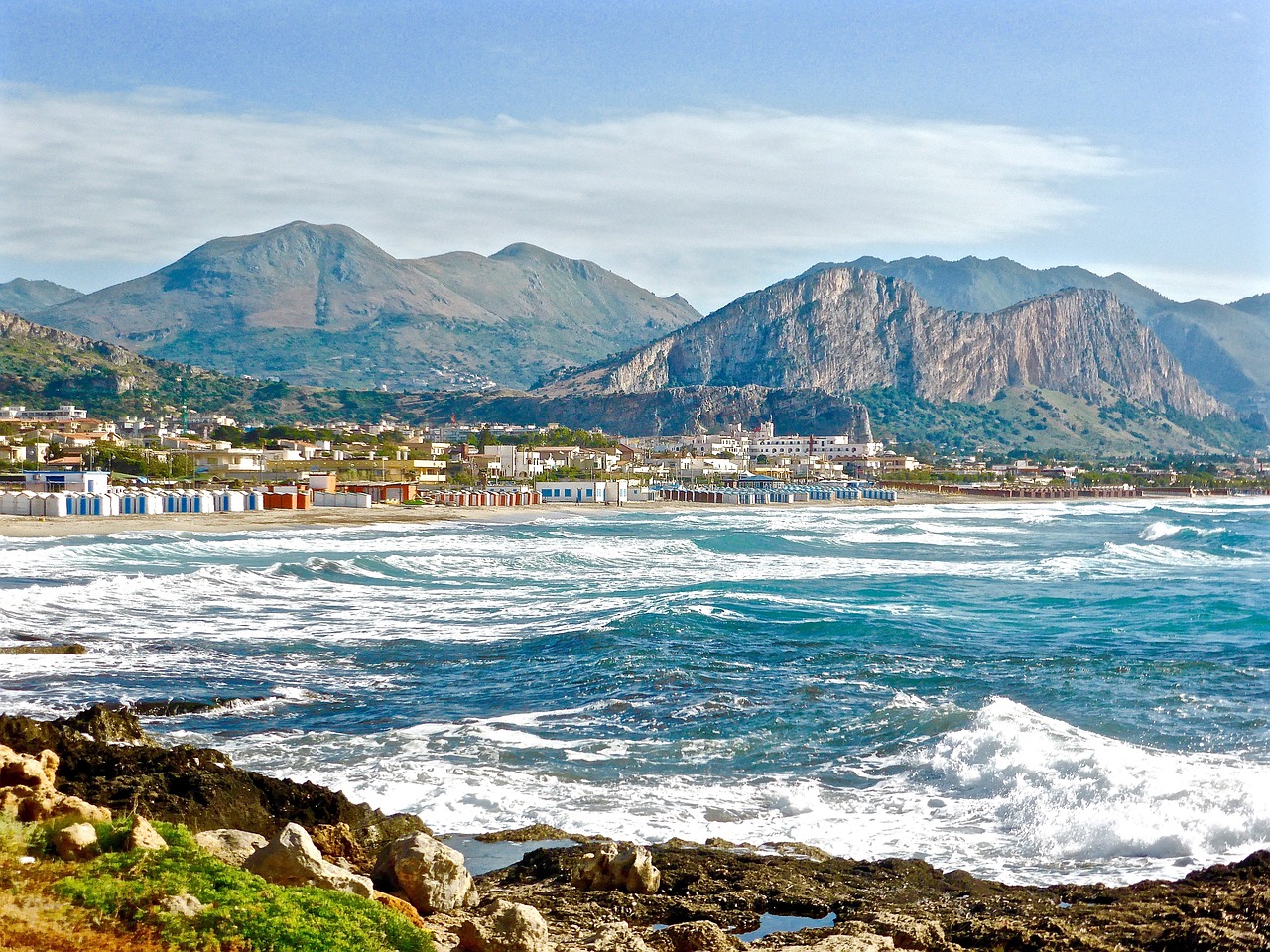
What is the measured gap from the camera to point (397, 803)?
13953mm

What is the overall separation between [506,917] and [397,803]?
574 cm

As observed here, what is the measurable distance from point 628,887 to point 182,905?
13.9 ft

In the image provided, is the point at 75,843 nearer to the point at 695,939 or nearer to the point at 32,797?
the point at 32,797

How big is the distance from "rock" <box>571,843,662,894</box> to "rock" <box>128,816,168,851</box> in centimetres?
371

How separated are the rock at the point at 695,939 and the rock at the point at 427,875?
5.47 feet

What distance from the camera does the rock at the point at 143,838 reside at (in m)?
8.98

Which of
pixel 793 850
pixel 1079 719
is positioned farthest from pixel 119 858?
pixel 1079 719

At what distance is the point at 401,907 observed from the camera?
9.34 meters

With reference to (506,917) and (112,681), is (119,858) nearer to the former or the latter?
(506,917)

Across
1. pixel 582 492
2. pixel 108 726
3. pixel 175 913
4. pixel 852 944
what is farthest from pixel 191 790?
pixel 582 492

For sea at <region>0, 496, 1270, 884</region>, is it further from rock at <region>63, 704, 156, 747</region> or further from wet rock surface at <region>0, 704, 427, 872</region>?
wet rock surface at <region>0, 704, 427, 872</region>

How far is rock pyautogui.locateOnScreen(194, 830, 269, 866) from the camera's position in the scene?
9664mm

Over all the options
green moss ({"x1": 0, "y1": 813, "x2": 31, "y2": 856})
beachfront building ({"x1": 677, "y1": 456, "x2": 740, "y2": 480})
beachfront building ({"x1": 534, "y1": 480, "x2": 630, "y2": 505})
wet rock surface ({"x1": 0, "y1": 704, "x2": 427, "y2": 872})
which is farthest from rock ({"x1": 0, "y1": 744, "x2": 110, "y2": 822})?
beachfront building ({"x1": 677, "y1": 456, "x2": 740, "y2": 480})

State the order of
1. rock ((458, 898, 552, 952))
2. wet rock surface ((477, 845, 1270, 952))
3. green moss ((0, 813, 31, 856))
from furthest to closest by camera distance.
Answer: wet rock surface ((477, 845, 1270, 952))
green moss ((0, 813, 31, 856))
rock ((458, 898, 552, 952))
